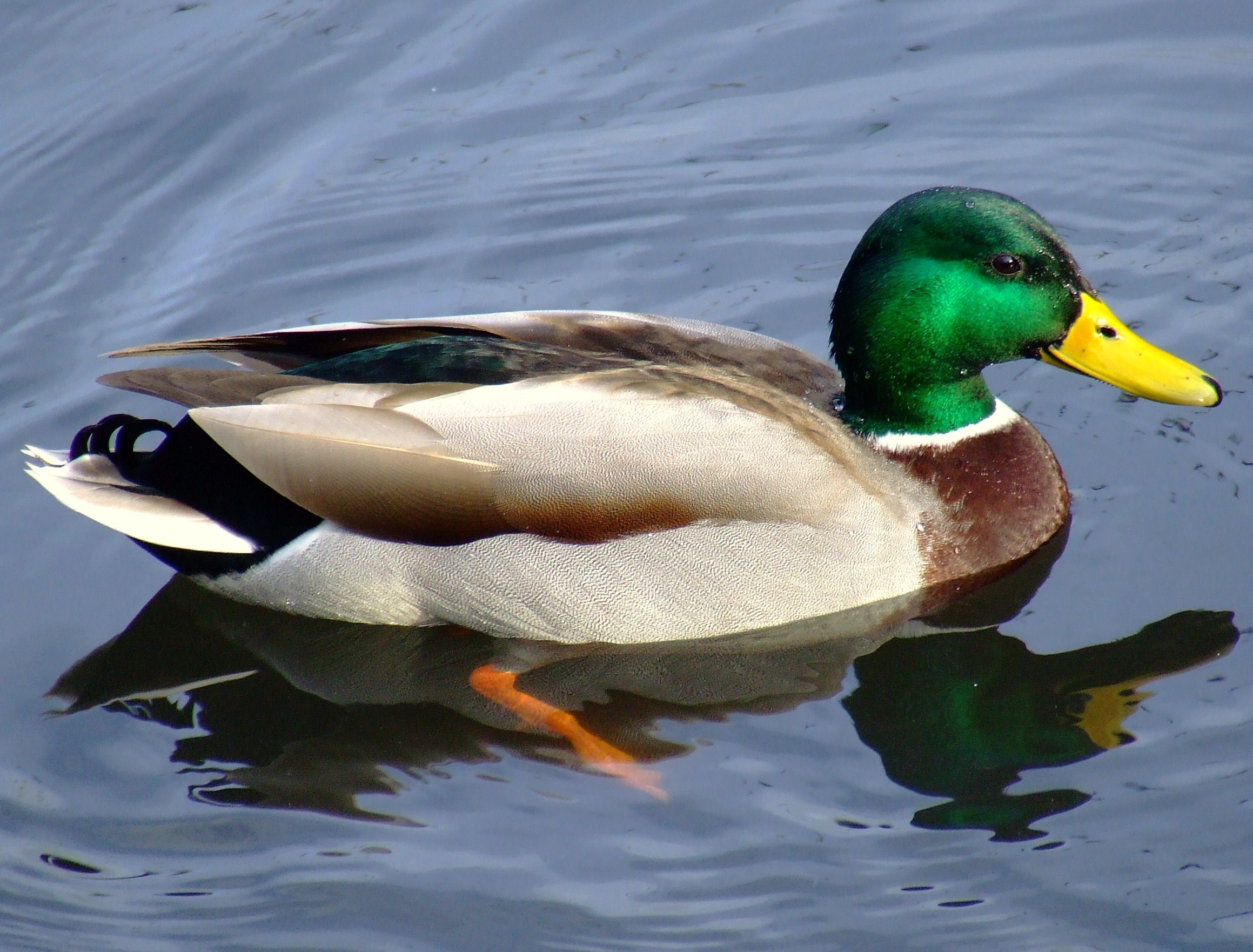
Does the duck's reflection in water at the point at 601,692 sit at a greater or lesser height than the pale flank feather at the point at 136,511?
lesser

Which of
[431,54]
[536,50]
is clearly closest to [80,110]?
[431,54]

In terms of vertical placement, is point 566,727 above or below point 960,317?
below

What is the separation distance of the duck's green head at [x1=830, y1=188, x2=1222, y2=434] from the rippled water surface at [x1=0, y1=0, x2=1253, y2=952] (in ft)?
2.36

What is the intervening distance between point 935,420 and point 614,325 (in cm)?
123

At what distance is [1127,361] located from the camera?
5.91 m

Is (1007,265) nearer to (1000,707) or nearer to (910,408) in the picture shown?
(910,408)

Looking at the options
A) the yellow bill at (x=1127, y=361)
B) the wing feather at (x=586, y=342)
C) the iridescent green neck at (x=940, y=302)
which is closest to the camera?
the iridescent green neck at (x=940, y=302)

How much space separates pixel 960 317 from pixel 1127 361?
24.7 inches

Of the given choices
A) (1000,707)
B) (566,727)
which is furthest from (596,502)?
(1000,707)

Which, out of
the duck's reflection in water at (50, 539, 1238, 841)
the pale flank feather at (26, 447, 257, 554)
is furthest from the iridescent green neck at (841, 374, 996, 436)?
the pale flank feather at (26, 447, 257, 554)

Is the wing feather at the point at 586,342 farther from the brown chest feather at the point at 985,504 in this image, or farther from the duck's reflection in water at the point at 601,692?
the duck's reflection in water at the point at 601,692

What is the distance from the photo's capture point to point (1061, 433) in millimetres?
6824

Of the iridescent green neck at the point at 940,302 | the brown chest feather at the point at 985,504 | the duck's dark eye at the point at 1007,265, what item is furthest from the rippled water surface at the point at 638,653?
the duck's dark eye at the point at 1007,265

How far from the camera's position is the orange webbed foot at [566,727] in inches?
211
